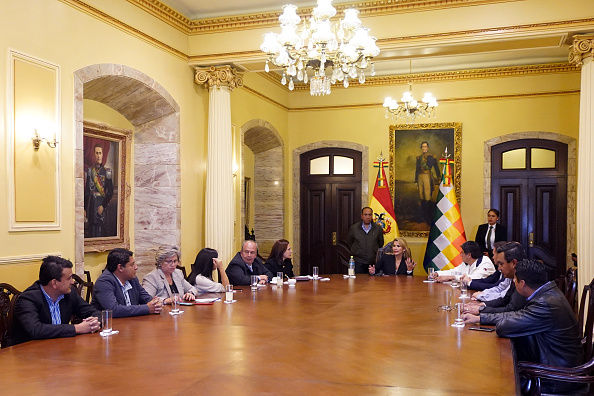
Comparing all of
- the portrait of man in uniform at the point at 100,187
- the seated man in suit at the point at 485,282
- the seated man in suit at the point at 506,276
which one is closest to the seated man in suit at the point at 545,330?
the seated man in suit at the point at 506,276

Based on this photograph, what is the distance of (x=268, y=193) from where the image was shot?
461 inches

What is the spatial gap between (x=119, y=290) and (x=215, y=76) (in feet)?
14.7

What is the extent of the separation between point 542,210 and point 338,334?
24.8 feet

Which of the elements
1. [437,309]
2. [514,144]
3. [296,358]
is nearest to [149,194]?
[437,309]

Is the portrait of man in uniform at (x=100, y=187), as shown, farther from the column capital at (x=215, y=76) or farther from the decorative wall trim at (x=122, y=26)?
the column capital at (x=215, y=76)

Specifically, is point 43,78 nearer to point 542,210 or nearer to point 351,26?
point 351,26

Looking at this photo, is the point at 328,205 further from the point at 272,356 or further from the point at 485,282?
the point at 272,356

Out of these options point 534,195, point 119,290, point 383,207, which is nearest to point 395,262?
point 383,207

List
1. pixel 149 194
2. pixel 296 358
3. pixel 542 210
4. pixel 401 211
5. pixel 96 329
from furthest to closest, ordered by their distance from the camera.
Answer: pixel 401 211
pixel 542 210
pixel 149 194
pixel 96 329
pixel 296 358

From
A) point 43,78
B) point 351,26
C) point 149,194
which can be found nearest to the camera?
point 351,26

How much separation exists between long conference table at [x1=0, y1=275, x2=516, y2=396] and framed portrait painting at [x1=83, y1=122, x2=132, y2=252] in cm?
303

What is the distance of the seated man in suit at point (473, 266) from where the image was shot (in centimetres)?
632

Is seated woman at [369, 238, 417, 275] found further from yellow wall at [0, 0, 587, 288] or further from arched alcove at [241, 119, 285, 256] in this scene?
arched alcove at [241, 119, 285, 256]

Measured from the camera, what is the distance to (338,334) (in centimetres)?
395
